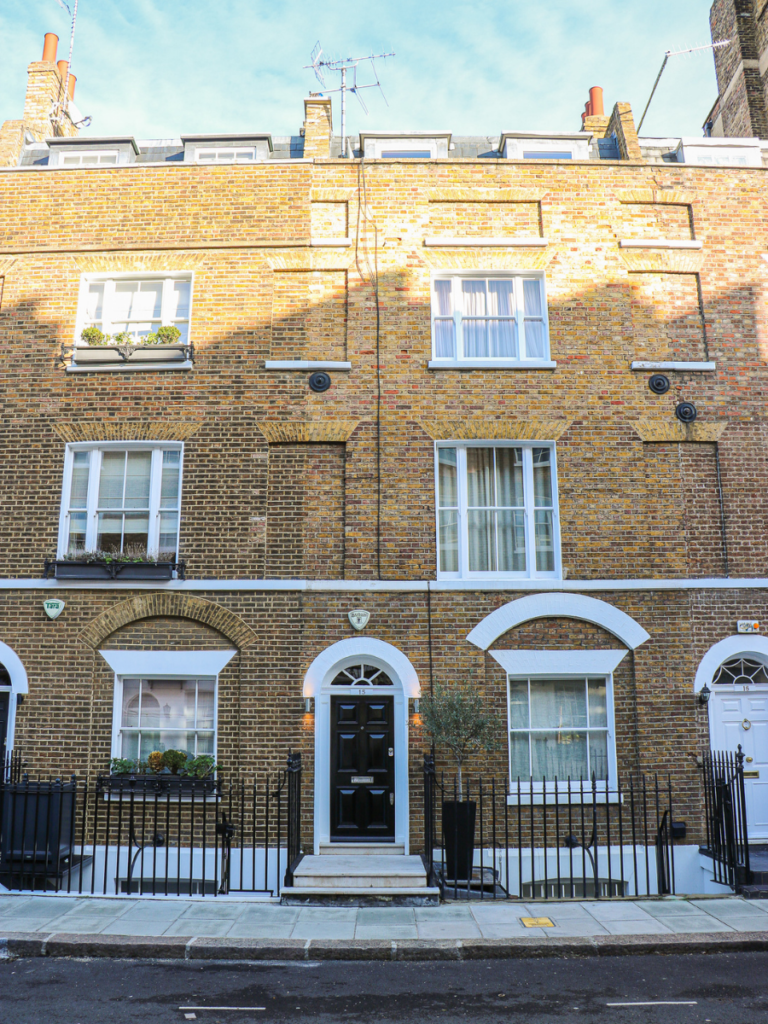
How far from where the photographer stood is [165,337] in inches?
476

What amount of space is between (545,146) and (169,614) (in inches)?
395

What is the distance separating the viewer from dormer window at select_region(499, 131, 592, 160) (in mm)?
13422

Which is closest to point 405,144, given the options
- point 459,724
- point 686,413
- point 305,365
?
point 305,365

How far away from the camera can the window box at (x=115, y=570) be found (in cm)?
1125

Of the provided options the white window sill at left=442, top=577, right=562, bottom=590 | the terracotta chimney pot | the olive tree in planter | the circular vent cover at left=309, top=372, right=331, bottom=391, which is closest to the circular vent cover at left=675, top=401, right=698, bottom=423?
the white window sill at left=442, top=577, right=562, bottom=590

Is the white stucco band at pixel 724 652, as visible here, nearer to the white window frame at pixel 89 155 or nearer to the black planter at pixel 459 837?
the black planter at pixel 459 837

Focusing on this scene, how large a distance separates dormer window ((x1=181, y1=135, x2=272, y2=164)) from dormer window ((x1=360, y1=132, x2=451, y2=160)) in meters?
1.79

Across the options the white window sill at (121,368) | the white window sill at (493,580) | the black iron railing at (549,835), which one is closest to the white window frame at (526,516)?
the white window sill at (493,580)

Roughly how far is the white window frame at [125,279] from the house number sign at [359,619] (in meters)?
5.07

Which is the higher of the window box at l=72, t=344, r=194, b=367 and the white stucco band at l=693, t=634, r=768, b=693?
the window box at l=72, t=344, r=194, b=367

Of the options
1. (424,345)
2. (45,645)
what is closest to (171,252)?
(424,345)

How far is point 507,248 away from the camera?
40.8 feet

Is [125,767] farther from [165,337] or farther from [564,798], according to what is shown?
[165,337]

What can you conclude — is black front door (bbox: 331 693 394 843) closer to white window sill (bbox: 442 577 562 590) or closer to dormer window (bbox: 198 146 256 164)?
white window sill (bbox: 442 577 562 590)
